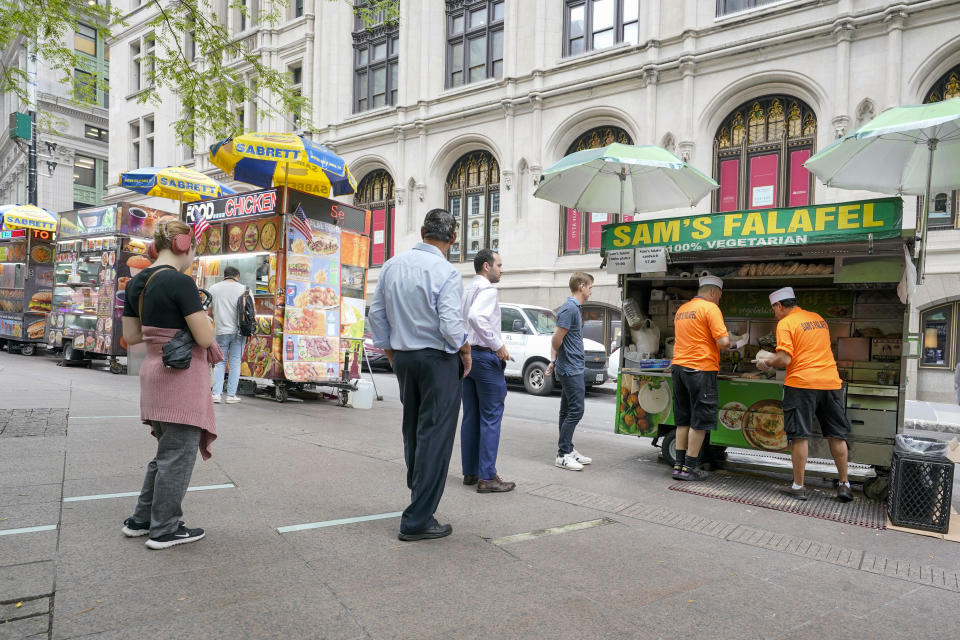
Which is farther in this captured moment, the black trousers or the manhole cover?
the manhole cover

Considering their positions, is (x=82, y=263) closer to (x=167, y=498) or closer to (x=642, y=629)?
(x=167, y=498)

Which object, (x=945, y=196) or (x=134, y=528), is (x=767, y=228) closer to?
(x=134, y=528)

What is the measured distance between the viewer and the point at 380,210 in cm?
2717

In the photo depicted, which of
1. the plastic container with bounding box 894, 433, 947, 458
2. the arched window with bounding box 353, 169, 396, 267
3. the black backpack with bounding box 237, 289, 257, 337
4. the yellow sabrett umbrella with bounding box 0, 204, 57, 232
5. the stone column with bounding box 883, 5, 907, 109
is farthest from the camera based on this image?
the arched window with bounding box 353, 169, 396, 267

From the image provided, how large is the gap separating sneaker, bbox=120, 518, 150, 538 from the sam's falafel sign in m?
5.22

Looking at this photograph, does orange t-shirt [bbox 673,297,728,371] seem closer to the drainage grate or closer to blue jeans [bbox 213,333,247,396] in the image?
the drainage grate

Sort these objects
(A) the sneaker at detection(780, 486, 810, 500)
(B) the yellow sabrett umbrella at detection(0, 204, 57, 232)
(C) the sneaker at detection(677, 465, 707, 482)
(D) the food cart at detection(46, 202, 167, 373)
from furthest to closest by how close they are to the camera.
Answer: (B) the yellow sabrett umbrella at detection(0, 204, 57, 232)
(D) the food cart at detection(46, 202, 167, 373)
(C) the sneaker at detection(677, 465, 707, 482)
(A) the sneaker at detection(780, 486, 810, 500)

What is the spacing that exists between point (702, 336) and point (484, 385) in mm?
2140

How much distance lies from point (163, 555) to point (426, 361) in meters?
1.88

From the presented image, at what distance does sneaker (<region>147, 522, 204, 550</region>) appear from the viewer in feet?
12.6

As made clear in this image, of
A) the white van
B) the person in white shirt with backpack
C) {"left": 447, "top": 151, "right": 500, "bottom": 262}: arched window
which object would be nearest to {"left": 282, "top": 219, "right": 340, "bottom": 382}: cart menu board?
the person in white shirt with backpack

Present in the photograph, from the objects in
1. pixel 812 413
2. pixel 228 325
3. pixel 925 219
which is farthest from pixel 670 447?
pixel 228 325

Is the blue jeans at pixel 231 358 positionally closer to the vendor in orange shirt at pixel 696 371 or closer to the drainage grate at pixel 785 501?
the vendor in orange shirt at pixel 696 371

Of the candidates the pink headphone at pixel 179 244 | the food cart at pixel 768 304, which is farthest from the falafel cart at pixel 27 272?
the food cart at pixel 768 304
